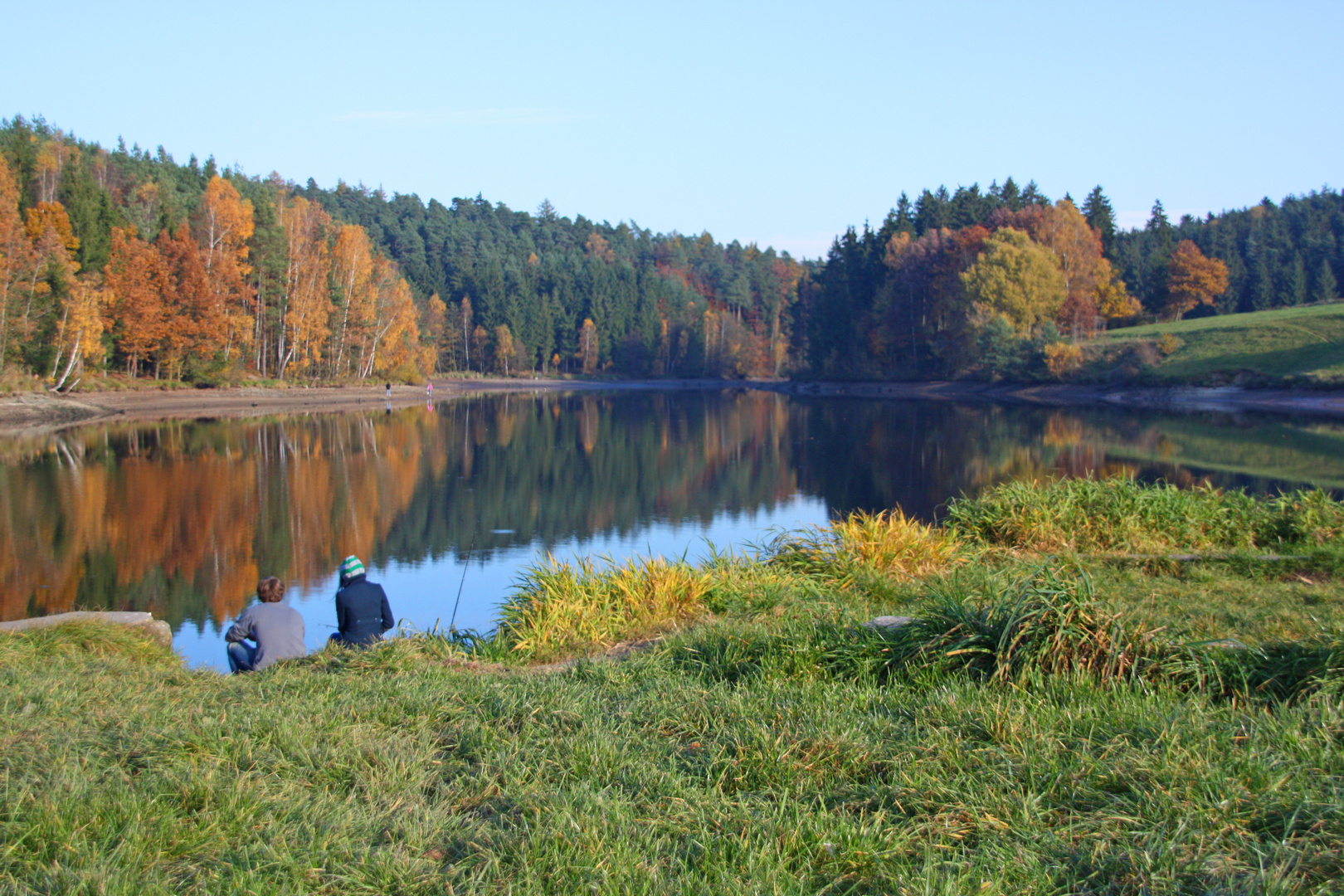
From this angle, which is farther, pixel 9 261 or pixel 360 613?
pixel 9 261

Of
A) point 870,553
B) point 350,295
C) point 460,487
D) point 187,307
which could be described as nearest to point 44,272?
point 187,307

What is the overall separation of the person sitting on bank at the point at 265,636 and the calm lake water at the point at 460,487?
6.88 ft

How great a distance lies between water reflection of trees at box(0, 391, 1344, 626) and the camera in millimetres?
14781

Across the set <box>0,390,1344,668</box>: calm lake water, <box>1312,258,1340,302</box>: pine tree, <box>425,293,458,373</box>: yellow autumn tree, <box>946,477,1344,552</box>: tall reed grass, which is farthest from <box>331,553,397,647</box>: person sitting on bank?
<box>1312,258,1340,302</box>: pine tree

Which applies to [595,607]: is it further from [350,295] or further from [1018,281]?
[350,295]

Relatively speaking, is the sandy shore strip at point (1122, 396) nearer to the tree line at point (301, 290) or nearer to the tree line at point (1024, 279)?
the tree line at point (1024, 279)

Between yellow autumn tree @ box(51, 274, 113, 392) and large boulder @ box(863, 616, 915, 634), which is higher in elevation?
yellow autumn tree @ box(51, 274, 113, 392)

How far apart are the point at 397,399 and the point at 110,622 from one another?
5802cm

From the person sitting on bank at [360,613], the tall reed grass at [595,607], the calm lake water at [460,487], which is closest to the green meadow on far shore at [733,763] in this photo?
the person sitting on bank at [360,613]

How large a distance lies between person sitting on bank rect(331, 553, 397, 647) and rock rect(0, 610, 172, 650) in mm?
1976

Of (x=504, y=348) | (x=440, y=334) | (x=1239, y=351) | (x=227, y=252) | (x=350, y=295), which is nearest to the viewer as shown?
(x=1239, y=351)

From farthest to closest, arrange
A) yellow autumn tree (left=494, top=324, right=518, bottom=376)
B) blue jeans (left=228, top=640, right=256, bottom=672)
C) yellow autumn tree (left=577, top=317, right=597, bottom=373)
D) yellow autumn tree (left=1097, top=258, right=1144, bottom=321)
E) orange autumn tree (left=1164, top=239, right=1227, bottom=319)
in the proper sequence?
1. yellow autumn tree (left=577, top=317, right=597, bottom=373)
2. yellow autumn tree (left=494, top=324, right=518, bottom=376)
3. orange autumn tree (left=1164, top=239, right=1227, bottom=319)
4. yellow autumn tree (left=1097, top=258, right=1144, bottom=321)
5. blue jeans (left=228, top=640, right=256, bottom=672)

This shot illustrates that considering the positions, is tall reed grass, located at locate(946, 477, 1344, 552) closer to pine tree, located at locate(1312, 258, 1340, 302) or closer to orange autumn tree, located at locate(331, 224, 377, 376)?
orange autumn tree, located at locate(331, 224, 377, 376)

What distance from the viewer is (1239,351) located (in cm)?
5131
